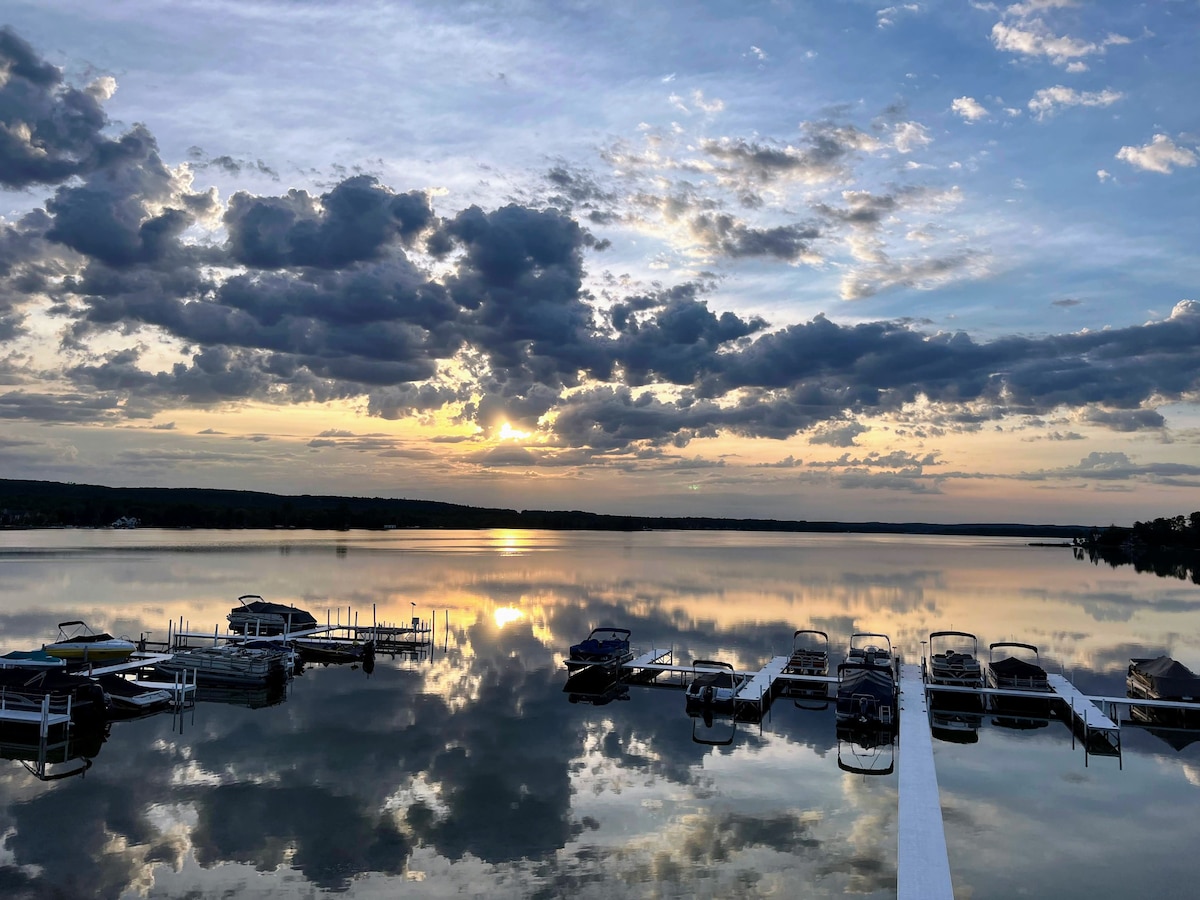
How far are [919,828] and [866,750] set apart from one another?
368 inches

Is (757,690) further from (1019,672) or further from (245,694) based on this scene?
(245,694)

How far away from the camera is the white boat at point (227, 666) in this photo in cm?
3709

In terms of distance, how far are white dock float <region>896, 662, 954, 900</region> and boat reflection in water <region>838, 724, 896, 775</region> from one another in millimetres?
727

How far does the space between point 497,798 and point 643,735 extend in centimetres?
889

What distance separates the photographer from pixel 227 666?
37.2 meters

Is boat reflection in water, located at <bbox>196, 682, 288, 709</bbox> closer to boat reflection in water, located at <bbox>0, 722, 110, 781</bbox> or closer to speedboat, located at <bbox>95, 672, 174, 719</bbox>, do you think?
speedboat, located at <bbox>95, 672, 174, 719</bbox>

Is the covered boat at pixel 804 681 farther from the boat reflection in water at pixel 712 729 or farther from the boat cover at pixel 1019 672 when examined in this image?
the boat cover at pixel 1019 672

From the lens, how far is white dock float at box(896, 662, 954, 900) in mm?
15703

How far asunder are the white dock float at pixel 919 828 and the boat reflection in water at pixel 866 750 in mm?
727

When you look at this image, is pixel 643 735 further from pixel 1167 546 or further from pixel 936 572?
pixel 1167 546

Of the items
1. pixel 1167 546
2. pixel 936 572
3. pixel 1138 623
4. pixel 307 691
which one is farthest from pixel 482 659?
pixel 1167 546

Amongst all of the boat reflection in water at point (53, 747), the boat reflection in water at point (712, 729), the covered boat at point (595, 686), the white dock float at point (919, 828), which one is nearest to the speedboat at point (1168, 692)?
the white dock float at point (919, 828)

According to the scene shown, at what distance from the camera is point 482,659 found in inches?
1716

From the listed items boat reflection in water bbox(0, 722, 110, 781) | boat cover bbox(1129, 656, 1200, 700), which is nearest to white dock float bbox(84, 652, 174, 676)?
boat reflection in water bbox(0, 722, 110, 781)
